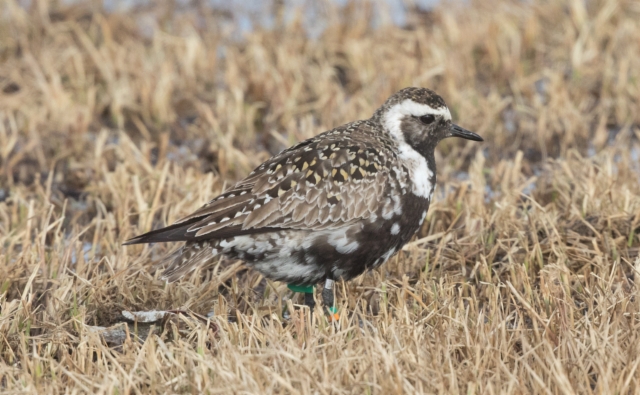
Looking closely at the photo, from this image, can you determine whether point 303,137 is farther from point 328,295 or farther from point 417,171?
point 328,295

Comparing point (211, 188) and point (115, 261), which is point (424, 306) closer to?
point (115, 261)

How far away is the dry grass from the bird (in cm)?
27

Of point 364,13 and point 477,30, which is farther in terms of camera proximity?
point 364,13

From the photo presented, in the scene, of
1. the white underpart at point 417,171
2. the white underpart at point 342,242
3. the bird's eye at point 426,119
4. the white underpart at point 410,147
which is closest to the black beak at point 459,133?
the white underpart at point 410,147

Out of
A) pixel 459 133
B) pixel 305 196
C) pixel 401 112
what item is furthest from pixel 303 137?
pixel 305 196

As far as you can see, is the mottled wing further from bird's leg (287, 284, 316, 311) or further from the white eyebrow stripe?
bird's leg (287, 284, 316, 311)

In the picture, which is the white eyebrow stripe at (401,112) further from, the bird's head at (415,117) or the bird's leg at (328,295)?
the bird's leg at (328,295)

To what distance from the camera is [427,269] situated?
5.86 m

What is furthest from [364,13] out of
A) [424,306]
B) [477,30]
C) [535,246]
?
[424,306]

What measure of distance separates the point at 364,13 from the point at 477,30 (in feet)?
4.70

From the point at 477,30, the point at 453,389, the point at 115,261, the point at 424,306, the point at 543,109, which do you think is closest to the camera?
the point at 453,389

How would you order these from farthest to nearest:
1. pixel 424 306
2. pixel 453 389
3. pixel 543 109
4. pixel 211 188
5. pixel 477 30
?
pixel 477 30 < pixel 543 109 < pixel 211 188 < pixel 424 306 < pixel 453 389

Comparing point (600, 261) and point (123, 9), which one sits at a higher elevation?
point (123, 9)

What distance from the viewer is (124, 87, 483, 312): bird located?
539 centimetres
